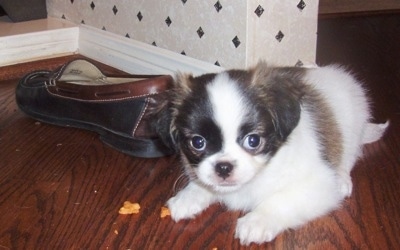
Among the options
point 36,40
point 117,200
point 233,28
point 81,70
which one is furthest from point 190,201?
point 36,40

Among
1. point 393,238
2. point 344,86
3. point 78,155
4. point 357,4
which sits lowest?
point 357,4

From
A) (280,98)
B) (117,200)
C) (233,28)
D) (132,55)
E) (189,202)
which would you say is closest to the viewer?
(280,98)

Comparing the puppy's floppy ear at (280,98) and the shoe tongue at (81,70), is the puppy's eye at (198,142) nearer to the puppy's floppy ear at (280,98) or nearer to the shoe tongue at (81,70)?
the puppy's floppy ear at (280,98)

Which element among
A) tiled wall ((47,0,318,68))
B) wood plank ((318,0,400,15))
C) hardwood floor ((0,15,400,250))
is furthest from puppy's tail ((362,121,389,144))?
wood plank ((318,0,400,15))

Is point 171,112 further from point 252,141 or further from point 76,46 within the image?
point 76,46

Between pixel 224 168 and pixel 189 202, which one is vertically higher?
pixel 224 168

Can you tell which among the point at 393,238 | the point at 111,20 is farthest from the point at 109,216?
the point at 111,20

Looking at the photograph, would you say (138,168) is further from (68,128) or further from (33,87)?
(33,87)
